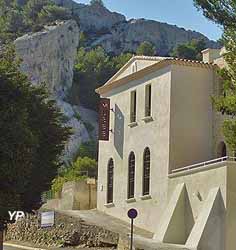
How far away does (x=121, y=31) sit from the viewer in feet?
485

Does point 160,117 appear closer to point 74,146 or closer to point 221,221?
point 221,221

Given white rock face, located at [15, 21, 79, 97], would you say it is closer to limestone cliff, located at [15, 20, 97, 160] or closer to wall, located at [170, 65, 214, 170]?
limestone cliff, located at [15, 20, 97, 160]

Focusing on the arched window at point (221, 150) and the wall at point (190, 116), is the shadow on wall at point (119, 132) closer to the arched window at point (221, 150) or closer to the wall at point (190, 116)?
the wall at point (190, 116)

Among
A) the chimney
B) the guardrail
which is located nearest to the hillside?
the chimney

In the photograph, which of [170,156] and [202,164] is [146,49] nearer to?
[170,156]

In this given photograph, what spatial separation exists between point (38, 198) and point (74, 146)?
68.4 meters

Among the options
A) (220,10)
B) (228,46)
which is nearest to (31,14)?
(228,46)

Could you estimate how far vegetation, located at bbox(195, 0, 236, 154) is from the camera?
78.0ft

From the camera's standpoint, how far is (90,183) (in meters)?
44.8

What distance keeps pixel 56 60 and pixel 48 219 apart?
66670mm

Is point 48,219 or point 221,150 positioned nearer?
point 221,150

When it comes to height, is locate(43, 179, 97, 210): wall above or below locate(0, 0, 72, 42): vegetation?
below

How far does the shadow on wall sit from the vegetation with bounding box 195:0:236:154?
16.2 metres

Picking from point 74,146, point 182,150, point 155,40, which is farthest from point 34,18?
point 182,150
